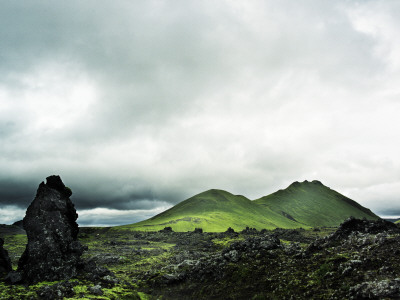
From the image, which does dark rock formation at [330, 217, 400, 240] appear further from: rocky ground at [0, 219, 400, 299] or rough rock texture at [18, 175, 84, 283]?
rough rock texture at [18, 175, 84, 283]

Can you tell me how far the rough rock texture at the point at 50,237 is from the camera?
101 ft

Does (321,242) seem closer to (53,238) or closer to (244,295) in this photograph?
(244,295)

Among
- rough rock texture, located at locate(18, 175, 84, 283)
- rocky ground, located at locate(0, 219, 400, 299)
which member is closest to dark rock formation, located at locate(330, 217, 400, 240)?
rocky ground, located at locate(0, 219, 400, 299)

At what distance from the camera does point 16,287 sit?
2733 cm

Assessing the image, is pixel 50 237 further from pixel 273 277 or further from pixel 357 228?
pixel 357 228

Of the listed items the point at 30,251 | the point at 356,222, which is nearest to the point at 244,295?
the point at 356,222

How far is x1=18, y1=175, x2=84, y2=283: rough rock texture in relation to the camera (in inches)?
1216

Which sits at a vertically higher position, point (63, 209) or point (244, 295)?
point (63, 209)

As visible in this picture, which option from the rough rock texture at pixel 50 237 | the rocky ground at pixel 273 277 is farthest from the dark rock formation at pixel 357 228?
the rough rock texture at pixel 50 237

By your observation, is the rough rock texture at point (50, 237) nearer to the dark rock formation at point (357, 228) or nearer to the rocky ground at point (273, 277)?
the rocky ground at point (273, 277)

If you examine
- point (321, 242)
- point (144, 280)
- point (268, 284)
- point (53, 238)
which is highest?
point (53, 238)

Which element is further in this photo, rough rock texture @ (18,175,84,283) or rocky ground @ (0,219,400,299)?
rough rock texture @ (18,175,84,283)

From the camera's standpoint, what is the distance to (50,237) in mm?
33250

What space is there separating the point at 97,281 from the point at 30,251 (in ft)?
32.3
